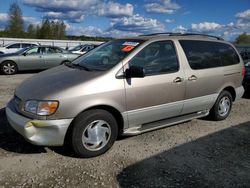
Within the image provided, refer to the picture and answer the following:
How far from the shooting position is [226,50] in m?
6.05

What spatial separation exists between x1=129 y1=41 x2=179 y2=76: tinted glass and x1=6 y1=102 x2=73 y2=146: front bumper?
1424mm

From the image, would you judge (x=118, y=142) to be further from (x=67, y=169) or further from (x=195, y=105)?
(x=195, y=105)

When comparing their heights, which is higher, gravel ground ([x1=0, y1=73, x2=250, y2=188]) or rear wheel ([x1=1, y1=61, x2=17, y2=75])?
rear wheel ([x1=1, y1=61, x2=17, y2=75])

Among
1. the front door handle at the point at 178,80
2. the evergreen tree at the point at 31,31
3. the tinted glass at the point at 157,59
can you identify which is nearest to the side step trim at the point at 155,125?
the front door handle at the point at 178,80

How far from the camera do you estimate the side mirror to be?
13.9 ft

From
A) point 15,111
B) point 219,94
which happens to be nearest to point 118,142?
point 15,111

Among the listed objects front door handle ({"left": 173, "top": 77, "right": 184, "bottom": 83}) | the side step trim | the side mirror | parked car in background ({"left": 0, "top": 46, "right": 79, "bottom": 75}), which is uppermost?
parked car in background ({"left": 0, "top": 46, "right": 79, "bottom": 75})

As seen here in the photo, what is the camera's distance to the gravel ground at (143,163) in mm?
3570

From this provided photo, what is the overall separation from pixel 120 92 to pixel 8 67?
10.2 metres

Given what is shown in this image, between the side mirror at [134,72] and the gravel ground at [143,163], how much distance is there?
116 centimetres

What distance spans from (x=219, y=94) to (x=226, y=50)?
3.16 feet

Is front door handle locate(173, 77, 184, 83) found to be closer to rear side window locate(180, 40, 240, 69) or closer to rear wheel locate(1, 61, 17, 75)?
rear side window locate(180, 40, 240, 69)

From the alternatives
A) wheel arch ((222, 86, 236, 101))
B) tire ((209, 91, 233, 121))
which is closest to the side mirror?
tire ((209, 91, 233, 121))

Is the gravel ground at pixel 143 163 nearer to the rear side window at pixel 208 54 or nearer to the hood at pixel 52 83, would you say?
the hood at pixel 52 83
